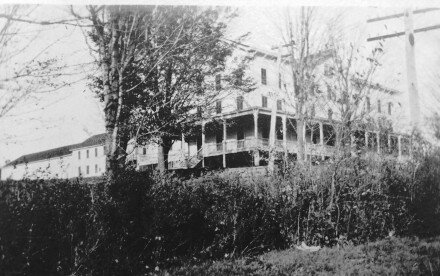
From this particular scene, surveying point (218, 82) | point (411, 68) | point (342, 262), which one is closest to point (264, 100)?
point (218, 82)

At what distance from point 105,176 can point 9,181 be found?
1.45 meters

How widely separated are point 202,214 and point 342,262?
244 cm

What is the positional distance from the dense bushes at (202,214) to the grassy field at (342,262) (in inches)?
22.1

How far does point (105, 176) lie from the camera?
593cm

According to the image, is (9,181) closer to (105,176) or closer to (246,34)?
(105,176)

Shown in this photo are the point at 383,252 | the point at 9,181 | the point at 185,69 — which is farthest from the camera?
the point at 185,69

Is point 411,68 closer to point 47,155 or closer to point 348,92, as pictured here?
point 348,92

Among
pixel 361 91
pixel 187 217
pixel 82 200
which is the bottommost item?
pixel 187 217

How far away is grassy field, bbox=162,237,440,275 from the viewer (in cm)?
534

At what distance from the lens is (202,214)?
6648mm

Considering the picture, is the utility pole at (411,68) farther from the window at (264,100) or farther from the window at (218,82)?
the window at (264,100)

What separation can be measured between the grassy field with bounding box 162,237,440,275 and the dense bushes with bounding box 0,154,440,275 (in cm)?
56

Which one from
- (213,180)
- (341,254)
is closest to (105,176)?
(213,180)

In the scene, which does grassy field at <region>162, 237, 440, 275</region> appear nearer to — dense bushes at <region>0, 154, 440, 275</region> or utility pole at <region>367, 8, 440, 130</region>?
dense bushes at <region>0, 154, 440, 275</region>
